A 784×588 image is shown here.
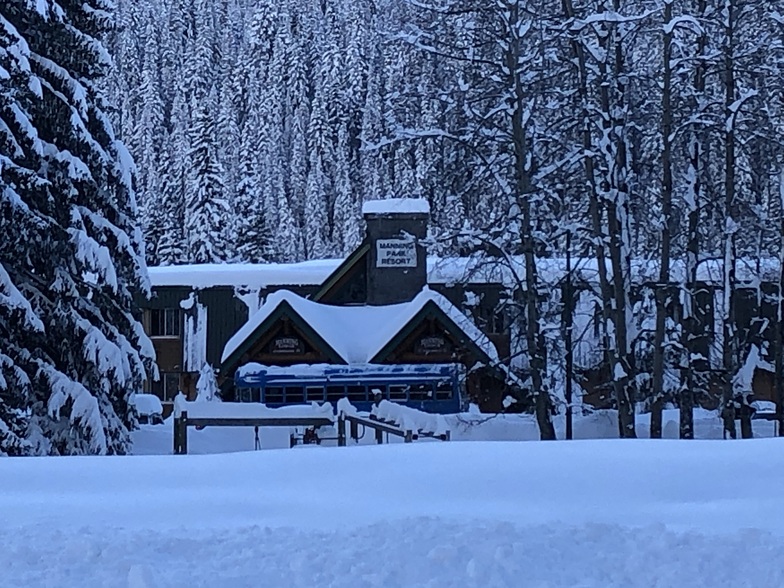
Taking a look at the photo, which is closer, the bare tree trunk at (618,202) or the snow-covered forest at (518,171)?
the snow-covered forest at (518,171)

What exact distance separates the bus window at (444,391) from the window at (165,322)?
545 inches

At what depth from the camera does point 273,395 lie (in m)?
26.6

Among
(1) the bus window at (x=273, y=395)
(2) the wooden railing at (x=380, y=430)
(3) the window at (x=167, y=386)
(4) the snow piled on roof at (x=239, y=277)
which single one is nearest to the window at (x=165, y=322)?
(4) the snow piled on roof at (x=239, y=277)

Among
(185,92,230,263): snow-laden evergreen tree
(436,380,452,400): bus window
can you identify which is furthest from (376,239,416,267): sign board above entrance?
(185,92,230,263): snow-laden evergreen tree

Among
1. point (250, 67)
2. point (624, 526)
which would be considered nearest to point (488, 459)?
point (624, 526)

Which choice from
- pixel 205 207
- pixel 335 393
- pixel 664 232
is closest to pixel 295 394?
pixel 335 393

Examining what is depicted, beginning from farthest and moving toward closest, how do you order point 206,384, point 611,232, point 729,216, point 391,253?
point 206,384 < point 391,253 < point 729,216 < point 611,232

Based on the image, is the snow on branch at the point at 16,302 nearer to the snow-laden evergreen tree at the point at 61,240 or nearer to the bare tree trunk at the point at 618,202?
the snow-laden evergreen tree at the point at 61,240

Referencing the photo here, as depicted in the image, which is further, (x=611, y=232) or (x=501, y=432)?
(x=501, y=432)

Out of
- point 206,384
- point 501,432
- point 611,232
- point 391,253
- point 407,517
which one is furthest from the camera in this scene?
point 206,384

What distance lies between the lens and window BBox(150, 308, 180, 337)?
123 feet

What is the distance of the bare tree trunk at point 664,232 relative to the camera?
1662cm

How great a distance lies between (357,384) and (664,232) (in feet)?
→ 36.3

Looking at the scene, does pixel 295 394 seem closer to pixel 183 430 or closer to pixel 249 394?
pixel 249 394
